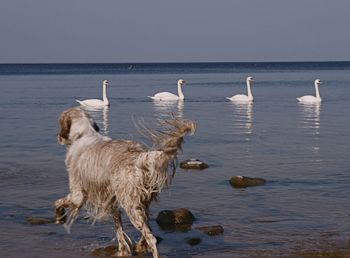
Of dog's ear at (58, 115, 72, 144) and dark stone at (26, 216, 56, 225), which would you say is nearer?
dog's ear at (58, 115, 72, 144)

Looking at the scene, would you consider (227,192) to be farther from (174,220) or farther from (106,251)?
(106,251)

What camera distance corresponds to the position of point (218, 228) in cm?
1122

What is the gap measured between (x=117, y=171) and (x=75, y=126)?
1207 mm

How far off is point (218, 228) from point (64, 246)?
2.31 m

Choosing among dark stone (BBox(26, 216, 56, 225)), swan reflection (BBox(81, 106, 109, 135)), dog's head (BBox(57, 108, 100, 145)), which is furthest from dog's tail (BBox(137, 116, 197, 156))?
swan reflection (BBox(81, 106, 109, 135))

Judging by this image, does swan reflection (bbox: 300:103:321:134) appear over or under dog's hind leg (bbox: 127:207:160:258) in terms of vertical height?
under

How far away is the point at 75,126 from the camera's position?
979 cm

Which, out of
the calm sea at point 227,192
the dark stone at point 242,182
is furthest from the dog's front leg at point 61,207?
the dark stone at point 242,182

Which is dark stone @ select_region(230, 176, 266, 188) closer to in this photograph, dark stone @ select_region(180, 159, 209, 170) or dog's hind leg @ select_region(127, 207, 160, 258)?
dark stone @ select_region(180, 159, 209, 170)

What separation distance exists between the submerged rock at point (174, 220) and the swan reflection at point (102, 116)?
42.5 feet

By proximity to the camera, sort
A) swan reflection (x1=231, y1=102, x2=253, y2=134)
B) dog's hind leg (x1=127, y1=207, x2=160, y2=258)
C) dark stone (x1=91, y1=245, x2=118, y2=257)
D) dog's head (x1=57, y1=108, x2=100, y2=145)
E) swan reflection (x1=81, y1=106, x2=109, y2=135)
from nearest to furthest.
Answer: dog's hind leg (x1=127, y1=207, x2=160, y2=258) < dog's head (x1=57, y1=108, x2=100, y2=145) < dark stone (x1=91, y1=245, x2=118, y2=257) < swan reflection (x1=81, y1=106, x2=109, y2=135) < swan reflection (x1=231, y1=102, x2=253, y2=134)

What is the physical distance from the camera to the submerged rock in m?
11.6

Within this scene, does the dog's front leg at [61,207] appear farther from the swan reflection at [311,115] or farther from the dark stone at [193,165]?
the swan reflection at [311,115]

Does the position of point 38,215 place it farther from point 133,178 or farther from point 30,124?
point 30,124
